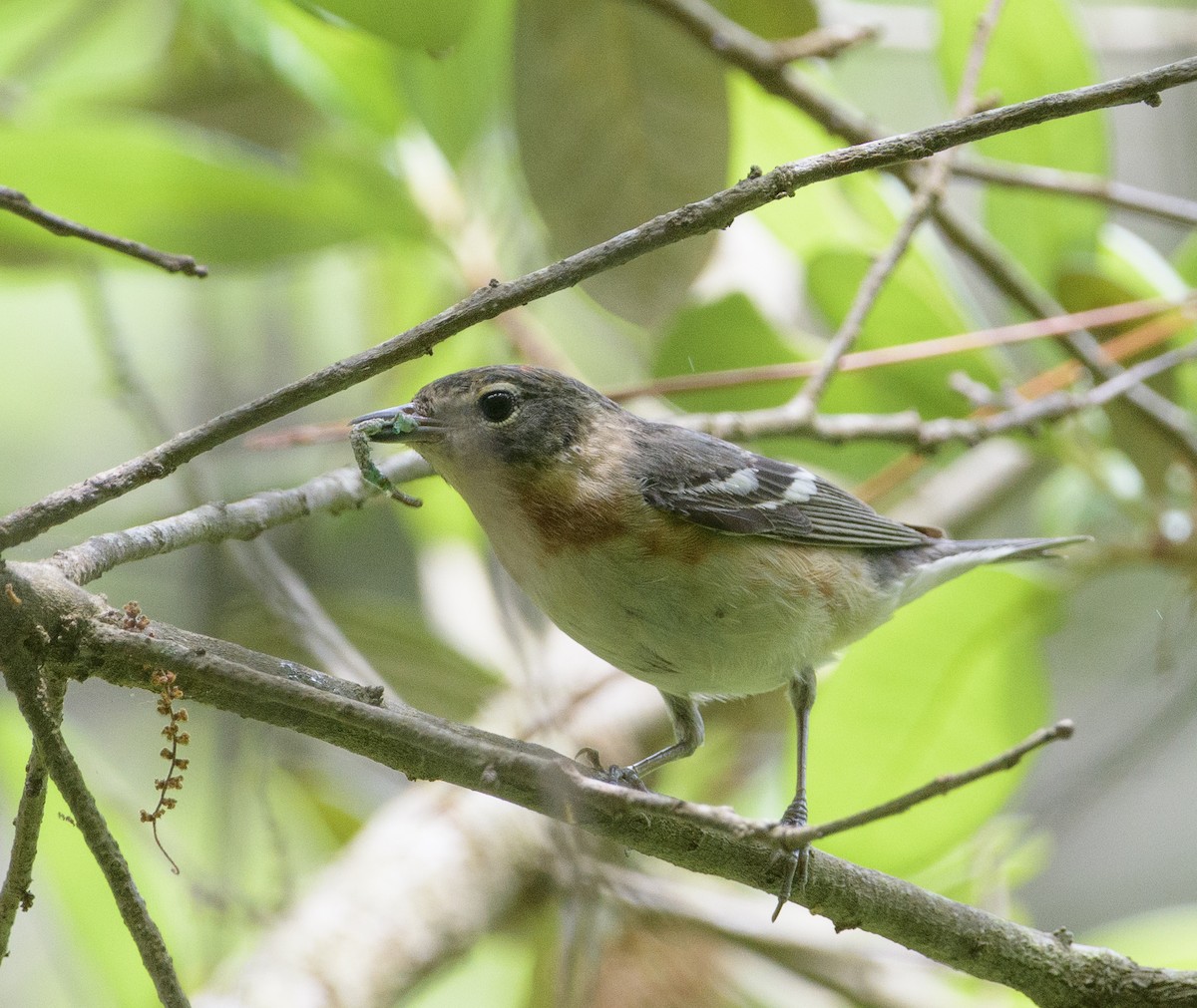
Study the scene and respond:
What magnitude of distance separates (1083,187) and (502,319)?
69.5 inches

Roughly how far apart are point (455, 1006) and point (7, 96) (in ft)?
9.81

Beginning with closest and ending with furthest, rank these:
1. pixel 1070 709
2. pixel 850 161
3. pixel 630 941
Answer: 1. pixel 850 161
2. pixel 630 941
3. pixel 1070 709

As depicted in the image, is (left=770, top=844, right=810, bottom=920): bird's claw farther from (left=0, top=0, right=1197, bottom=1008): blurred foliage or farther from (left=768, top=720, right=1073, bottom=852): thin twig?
(left=768, top=720, right=1073, bottom=852): thin twig

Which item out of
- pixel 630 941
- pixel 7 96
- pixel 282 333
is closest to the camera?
pixel 630 941

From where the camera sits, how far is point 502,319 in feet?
11.7

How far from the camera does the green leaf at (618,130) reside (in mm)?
3172

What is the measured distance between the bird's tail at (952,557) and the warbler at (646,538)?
0.28 meters

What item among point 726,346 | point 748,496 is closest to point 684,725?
point 748,496

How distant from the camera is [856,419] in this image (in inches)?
131

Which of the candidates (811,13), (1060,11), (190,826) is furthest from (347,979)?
(1060,11)

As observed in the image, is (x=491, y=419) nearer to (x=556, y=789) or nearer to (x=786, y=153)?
(x=556, y=789)

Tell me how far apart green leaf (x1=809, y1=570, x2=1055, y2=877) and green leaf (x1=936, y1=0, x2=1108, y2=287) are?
4.00 ft

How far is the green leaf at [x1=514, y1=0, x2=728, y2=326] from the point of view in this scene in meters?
3.17

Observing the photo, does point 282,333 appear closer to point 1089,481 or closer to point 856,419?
point 856,419
